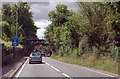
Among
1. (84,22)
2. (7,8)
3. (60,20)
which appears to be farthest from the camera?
(60,20)

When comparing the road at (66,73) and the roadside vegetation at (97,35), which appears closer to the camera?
the road at (66,73)

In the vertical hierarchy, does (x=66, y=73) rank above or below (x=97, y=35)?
below

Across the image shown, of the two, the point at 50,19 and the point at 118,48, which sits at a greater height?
the point at 50,19

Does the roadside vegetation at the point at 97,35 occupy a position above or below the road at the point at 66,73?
above

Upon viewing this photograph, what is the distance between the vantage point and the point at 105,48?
1545 inches

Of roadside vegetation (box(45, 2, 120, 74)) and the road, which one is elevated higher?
roadside vegetation (box(45, 2, 120, 74))

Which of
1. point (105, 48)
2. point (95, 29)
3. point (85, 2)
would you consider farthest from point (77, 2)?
point (105, 48)

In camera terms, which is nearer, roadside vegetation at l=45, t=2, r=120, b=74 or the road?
the road

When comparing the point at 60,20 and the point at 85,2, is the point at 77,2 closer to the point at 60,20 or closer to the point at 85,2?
the point at 85,2

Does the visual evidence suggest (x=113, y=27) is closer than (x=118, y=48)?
Yes

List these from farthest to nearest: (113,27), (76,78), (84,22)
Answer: (84,22)
(113,27)
(76,78)

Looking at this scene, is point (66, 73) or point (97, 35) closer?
point (66, 73)

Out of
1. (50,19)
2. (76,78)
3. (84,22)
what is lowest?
(76,78)

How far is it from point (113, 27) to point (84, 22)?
18.6 meters
